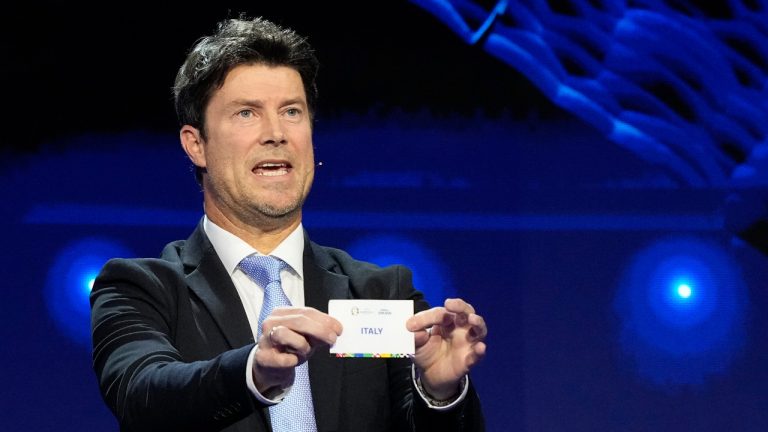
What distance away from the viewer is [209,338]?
179 cm

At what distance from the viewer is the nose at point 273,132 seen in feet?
6.42

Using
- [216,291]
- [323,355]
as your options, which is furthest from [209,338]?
[323,355]

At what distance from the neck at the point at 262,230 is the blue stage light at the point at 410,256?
1.32 m

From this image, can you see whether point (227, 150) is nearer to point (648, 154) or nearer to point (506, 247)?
point (506, 247)

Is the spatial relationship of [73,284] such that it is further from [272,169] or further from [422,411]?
[422,411]

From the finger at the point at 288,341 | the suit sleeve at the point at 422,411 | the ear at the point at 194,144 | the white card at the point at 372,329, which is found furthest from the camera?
the ear at the point at 194,144

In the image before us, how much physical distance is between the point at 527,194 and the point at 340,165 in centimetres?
61

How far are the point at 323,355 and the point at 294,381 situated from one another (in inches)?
4.6

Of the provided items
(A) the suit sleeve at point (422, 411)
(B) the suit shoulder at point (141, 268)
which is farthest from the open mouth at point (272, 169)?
(A) the suit sleeve at point (422, 411)

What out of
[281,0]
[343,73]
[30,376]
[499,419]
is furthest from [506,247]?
[30,376]

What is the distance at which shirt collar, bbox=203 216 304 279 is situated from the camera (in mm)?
1939

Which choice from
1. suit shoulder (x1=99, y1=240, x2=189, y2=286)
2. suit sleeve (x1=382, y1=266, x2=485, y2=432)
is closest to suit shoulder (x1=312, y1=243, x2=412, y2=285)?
suit sleeve (x1=382, y1=266, x2=485, y2=432)

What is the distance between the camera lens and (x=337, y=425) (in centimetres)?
181

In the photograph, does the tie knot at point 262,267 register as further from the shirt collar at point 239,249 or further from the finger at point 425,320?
the finger at point 425,320
